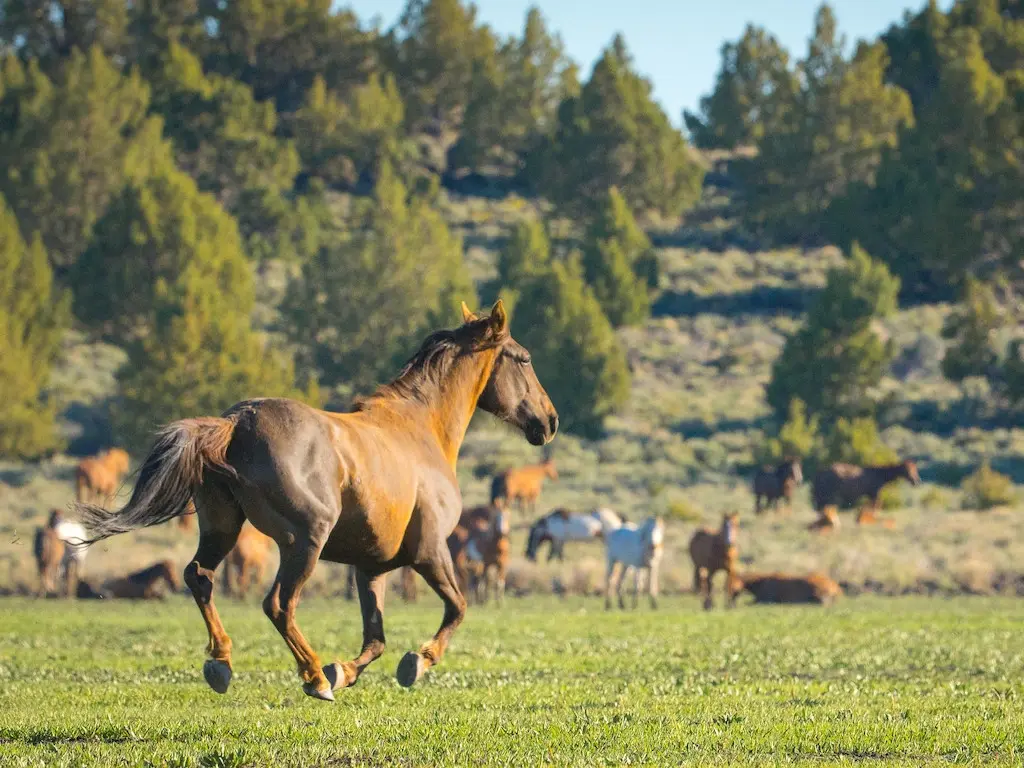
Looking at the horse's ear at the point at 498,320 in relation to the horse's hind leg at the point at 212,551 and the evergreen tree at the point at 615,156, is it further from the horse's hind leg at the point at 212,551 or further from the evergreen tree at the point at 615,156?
the evergreen tree at the point at 615,156

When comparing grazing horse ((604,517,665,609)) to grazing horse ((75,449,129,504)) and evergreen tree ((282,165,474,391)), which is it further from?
evergreen tree ((282,165,474,391))

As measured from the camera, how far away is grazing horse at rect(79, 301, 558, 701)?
9.16 metres

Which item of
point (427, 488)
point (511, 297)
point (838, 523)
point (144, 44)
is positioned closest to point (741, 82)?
point (144, 44)

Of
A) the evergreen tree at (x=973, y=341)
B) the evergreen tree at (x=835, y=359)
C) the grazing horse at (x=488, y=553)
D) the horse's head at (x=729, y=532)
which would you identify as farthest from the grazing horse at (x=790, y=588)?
the evergreen tree at (x=835, y=359)

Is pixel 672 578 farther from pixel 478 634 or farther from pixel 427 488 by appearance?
pixel 427 488

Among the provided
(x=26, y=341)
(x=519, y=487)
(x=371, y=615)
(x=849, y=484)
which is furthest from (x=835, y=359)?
(x=371, y=615)

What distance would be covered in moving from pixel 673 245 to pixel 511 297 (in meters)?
33.4

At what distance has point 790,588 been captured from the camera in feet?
98.7

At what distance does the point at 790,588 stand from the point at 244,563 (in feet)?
34.3

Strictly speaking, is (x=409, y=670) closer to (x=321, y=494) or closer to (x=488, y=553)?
(x=321, y=494)

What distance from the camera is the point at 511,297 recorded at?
64938mm

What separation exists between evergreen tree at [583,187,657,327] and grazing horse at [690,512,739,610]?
133ft

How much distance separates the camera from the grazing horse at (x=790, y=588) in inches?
1171

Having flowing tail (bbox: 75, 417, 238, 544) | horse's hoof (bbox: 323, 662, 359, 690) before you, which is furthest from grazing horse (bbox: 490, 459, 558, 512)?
flowing tail (bbox: 75, 417, 238, 544)
